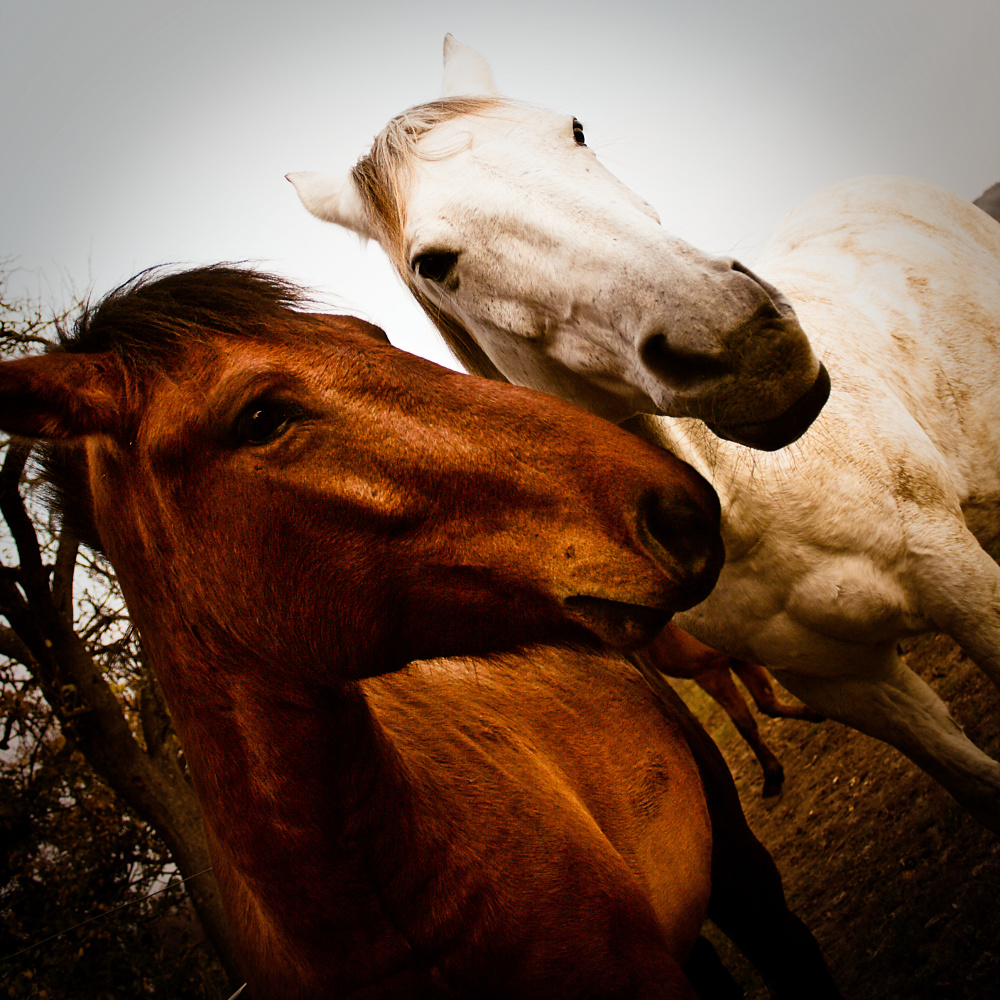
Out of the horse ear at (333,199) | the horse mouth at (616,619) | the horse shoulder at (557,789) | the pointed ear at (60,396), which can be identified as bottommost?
the horse shoulder at (557,789)

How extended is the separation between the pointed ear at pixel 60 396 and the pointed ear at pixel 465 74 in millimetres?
1786

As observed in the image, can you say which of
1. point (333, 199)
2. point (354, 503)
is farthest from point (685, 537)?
point (333, 199)

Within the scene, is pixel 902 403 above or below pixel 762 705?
above

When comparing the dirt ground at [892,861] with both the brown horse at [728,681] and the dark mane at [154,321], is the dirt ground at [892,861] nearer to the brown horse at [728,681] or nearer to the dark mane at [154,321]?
the brown horse at [728,681]

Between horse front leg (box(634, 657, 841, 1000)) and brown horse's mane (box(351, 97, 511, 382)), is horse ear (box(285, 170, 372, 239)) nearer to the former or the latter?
brown horse's mane (box(351, 97, 511, 382))

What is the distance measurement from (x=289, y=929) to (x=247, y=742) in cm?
39

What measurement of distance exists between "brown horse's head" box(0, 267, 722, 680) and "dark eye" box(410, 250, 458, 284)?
0.56 m

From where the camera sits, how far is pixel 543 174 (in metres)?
1.68

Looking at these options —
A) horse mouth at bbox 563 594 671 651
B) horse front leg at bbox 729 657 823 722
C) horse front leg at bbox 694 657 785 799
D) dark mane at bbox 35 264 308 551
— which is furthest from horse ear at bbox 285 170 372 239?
horse front leg at bbox 729 657 823 722

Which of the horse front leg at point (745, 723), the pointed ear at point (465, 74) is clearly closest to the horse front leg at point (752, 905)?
the pointed ear at point (465, 74)

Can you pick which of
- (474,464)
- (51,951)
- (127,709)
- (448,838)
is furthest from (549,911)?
(127,709)

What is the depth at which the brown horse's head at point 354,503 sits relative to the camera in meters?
1.17

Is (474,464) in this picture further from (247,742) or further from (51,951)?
(51,951)

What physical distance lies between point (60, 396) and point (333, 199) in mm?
1517
